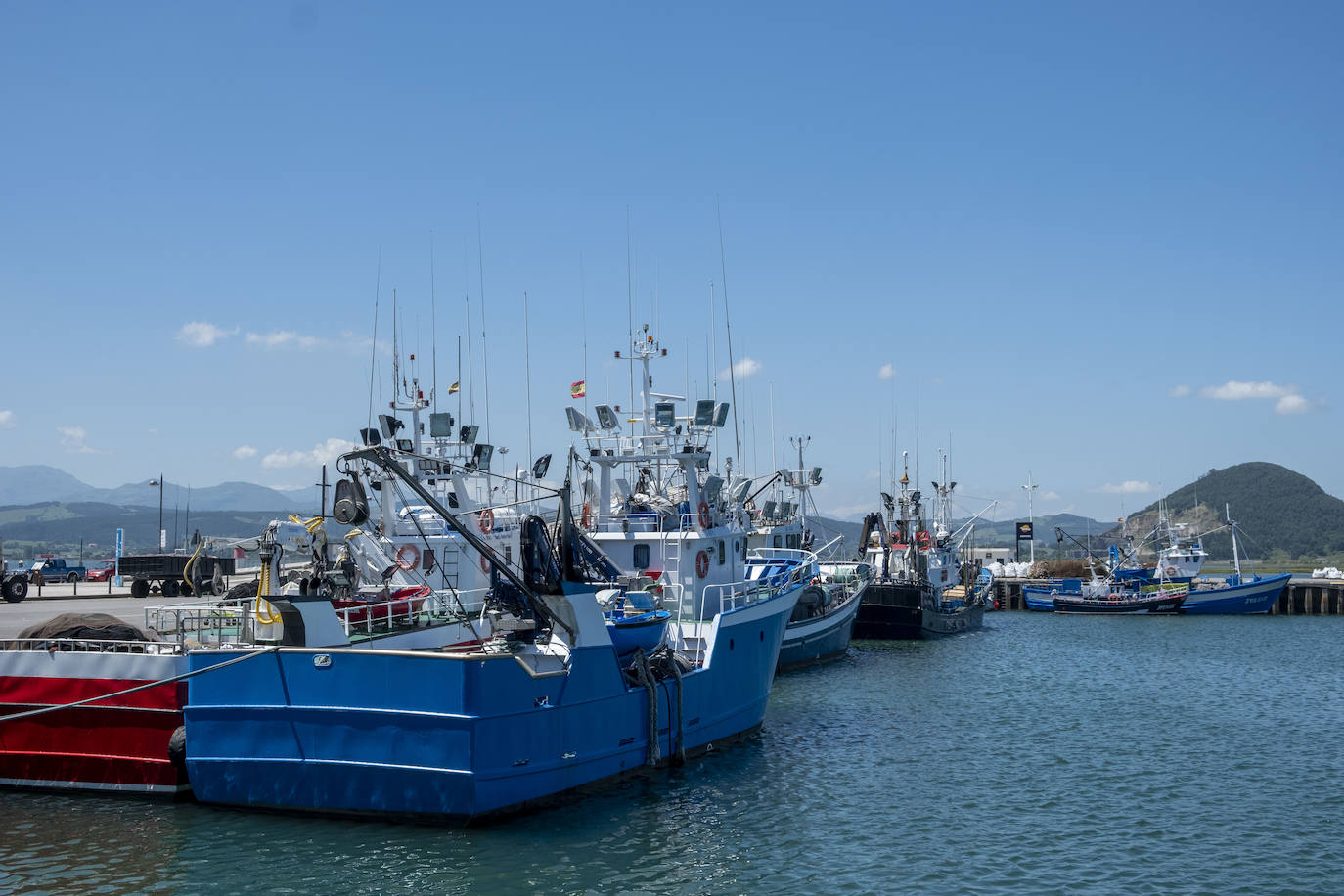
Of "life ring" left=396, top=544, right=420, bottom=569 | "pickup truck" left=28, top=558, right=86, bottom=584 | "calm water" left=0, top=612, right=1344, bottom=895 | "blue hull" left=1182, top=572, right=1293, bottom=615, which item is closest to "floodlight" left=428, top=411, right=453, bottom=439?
"life ring" left=396, top=544, right=420, bottom=569

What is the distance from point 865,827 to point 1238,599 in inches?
2272

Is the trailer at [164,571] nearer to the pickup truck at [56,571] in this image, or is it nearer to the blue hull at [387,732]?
the pickup truck at [56,571]

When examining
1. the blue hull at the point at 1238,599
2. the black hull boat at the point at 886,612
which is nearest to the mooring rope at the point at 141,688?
the black hull boat at the point at 886,612

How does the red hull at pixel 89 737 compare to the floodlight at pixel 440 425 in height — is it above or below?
below

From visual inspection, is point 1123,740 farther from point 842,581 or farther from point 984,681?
point 842,581

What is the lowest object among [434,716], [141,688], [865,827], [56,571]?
[865,827]

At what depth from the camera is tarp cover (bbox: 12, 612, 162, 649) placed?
18688 mm

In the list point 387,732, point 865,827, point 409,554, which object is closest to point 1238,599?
point 409,554

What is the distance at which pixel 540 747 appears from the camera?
1669 cm

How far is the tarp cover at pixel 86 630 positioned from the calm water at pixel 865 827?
273cm

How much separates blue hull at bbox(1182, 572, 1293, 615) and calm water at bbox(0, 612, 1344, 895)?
40.2 m

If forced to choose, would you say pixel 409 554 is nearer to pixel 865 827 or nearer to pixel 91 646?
pixel 91 646

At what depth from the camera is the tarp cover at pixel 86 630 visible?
736 inches

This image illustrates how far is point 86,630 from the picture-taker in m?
18.8
